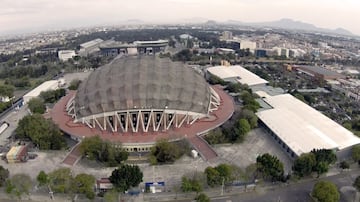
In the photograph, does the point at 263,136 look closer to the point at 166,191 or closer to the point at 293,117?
the point at 293,117

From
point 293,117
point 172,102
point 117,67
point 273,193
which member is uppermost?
point 117,67

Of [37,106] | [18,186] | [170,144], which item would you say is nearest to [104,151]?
[170,144]

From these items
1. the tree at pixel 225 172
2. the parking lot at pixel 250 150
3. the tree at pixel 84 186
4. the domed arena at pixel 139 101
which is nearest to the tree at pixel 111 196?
the tree at pixel 84 186

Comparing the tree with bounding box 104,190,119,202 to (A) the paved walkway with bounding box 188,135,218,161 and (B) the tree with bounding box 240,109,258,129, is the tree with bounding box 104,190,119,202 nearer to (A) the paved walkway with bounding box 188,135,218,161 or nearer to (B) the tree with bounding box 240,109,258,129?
(A) the paved walkway with bounding box 188,135,218,161

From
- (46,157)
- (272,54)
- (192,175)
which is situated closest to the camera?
(192,175)

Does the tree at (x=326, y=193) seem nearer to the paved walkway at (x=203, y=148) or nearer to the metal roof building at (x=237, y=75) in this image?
the paved walkway at (x=203, y=148)

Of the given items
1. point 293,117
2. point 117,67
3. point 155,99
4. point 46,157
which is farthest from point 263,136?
point 46,157
